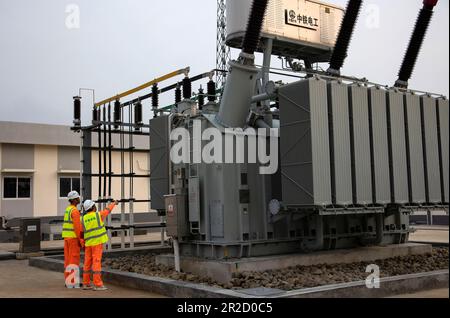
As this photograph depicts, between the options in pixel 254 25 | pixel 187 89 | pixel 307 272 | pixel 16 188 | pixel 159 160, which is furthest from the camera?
pixel 16 188

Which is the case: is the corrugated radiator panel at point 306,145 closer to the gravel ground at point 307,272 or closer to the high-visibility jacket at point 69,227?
the gravel ground at point 307,272

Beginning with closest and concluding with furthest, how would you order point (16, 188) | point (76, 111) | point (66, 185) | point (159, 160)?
point (159, 160) < point (76, 111) < point (16, 188) < point (66, 185)

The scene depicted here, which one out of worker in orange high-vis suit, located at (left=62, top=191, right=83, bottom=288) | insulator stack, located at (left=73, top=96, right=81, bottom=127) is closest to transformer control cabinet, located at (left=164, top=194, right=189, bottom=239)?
worker in orange high-vis suit, located at (left=62, top=191, right=83, bottom=288)

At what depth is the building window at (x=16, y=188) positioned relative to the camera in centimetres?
3056

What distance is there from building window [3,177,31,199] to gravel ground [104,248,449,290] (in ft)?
62.9

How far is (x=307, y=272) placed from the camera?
10.8m

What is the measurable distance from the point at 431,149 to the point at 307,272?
172 inches

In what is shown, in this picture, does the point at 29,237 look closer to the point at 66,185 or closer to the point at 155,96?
the point at 155,96

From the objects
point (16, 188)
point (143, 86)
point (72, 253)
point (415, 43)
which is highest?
point (143, 86)

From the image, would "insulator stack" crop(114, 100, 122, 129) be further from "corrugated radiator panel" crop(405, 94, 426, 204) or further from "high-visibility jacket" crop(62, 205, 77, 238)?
"corrugated radiator panel" crop(405, 94, 426, 204)

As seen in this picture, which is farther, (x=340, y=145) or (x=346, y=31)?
(x=346, y=31)

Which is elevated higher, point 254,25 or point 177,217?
point 254,25

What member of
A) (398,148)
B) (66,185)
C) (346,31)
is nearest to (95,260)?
(398,148)

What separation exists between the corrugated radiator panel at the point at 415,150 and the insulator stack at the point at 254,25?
3791 mm
